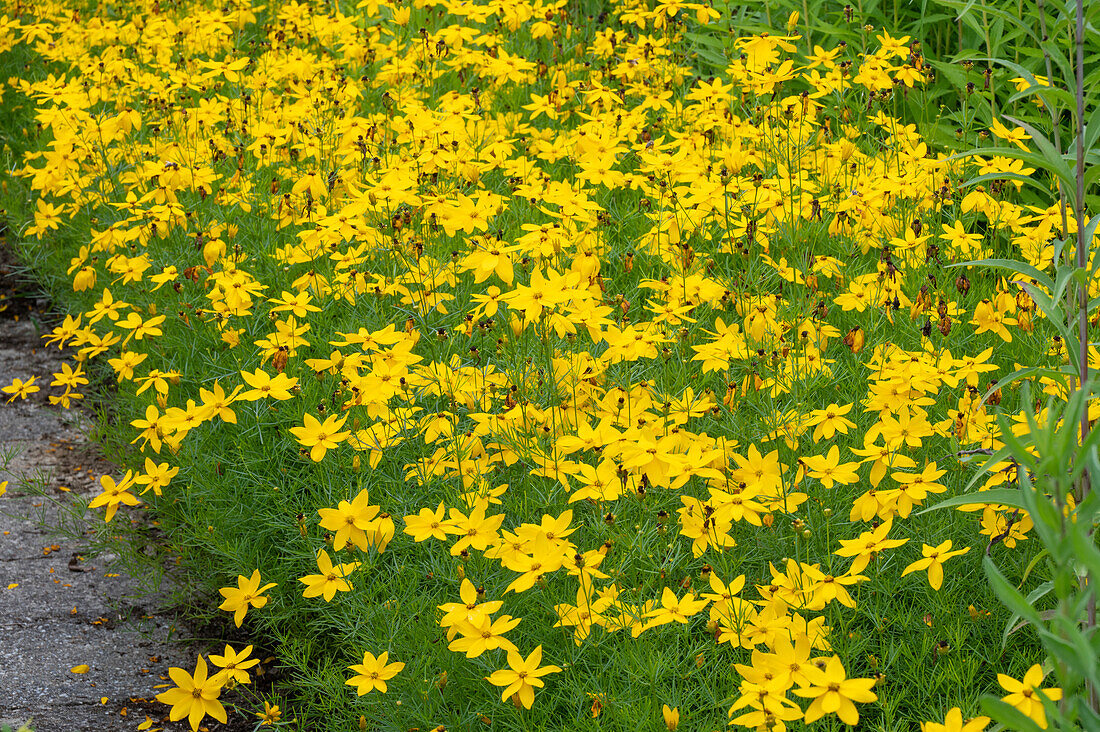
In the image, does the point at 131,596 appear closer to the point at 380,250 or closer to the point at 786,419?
the point at 380,250

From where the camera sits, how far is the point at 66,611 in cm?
287

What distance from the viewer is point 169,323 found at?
3.64 m

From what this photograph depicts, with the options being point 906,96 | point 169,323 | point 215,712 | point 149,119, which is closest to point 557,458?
point 215,712

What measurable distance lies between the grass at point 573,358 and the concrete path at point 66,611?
171 millimetres

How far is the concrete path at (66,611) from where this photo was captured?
99.1 inches

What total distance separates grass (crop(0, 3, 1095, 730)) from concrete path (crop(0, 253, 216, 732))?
0.17 m

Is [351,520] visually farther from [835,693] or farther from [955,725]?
[955,725]

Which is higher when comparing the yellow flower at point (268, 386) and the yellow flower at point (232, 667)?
the yellow flower at point (268, 386)

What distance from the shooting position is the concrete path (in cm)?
252

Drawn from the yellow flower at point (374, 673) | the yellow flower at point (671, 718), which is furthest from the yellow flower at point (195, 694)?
the yellow flower at point (671, 718)

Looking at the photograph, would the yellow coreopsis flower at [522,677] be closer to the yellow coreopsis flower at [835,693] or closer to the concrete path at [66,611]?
the yellow coreopsis flower at [835,693]

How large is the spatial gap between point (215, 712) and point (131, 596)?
3.38 ft

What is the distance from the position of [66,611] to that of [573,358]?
155 centimetres

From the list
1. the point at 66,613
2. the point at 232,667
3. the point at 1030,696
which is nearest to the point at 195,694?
the point at 232,667
